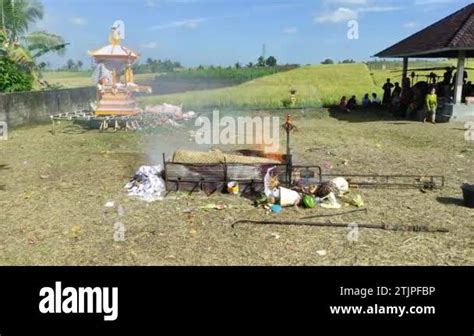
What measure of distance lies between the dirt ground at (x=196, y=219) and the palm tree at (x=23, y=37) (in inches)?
379

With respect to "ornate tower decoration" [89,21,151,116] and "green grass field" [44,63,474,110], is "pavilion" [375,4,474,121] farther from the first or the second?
"ornate tower decoration" [89,21,151,116]

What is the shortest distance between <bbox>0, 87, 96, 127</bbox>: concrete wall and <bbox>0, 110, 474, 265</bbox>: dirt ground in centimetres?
418

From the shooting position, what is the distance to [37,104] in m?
16.0

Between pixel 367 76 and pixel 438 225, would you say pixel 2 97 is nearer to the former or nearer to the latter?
pixel 438 225

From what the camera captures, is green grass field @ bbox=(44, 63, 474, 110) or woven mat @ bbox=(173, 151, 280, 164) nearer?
woven mat @ bbox=(173, 151, 280, 164)

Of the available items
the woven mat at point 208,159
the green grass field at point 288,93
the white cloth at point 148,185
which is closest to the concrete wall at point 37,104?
the green grass field at point 288,93

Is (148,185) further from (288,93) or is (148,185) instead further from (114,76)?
(288,93)

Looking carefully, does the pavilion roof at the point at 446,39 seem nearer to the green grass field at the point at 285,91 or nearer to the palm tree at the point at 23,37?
the green grass field at the point at 285,91

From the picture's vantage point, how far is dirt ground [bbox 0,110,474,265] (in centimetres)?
485

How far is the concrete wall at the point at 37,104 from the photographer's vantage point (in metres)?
14.3

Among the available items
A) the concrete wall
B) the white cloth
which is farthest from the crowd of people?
the white cloth

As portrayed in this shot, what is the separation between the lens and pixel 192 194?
23.2ft
